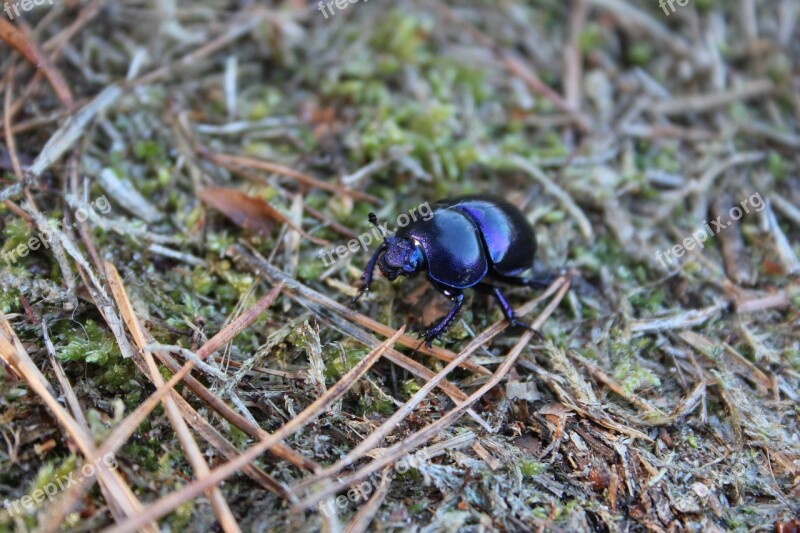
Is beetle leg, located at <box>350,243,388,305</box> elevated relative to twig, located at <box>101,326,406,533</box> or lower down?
elevated

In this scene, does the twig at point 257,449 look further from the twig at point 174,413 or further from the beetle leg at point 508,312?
the beetle leg at point 508,312

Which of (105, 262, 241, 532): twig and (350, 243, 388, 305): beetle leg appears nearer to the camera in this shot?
(105, 262, 241, 532): twig

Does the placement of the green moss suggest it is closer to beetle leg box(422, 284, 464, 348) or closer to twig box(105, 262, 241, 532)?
beetle leg box(422, 284, 464, 348)

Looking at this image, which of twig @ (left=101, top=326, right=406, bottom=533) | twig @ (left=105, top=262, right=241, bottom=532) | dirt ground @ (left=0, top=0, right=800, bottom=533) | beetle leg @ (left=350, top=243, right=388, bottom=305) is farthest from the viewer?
beetle leg @ (left=350, top=243, right=388, bottom=305)

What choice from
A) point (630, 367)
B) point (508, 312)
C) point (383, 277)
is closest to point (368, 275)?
point (383, 277)

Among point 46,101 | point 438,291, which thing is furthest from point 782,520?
point 46,101

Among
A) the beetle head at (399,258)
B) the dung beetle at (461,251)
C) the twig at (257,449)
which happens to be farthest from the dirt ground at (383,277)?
the beetle head at (399,258)

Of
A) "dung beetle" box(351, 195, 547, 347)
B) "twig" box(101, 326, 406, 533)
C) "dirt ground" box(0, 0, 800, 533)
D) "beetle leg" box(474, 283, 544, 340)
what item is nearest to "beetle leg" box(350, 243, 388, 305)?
"dung beetle" box(351, 195, 547, 347)

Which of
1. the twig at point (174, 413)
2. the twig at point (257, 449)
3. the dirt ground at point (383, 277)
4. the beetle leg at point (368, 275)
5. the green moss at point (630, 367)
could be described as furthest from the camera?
the beetle leg at point (368, 275)
